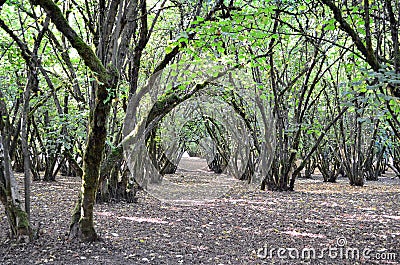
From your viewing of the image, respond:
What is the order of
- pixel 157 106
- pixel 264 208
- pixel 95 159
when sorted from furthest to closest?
pixel 264 208 < pixel 157 106 < pixel 95 159

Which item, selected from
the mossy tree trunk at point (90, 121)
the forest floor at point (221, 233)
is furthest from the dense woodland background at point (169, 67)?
the forest floor at point (221, 233)

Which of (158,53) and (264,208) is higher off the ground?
(158,53)

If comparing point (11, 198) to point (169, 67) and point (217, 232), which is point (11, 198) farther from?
point (169, 67)

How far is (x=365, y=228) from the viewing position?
5.62m

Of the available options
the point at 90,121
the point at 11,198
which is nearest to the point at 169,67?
the point at 90,121

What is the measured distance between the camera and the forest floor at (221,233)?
4.08 m

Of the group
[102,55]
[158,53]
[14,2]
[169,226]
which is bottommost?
[169,226]

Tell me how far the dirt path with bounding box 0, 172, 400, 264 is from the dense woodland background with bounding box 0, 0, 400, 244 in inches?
16.6

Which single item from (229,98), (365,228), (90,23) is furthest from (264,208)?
(90,23)

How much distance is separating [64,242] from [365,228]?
4248 mm

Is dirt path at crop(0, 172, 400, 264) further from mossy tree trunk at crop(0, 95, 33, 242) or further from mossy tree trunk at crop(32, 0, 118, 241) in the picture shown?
mossy tree trunk at crop(32, 0, 118, 241)

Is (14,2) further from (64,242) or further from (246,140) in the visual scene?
(246,140)

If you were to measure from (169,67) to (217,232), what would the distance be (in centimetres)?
308

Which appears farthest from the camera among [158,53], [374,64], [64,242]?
[158,53]
